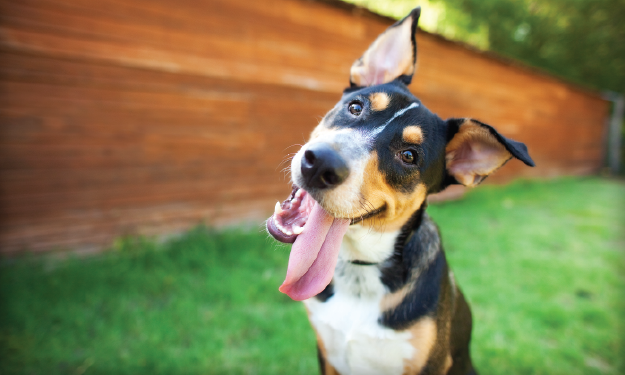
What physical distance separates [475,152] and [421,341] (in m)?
1.12

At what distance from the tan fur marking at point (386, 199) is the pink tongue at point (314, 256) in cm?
20

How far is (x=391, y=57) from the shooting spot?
2.17 metres

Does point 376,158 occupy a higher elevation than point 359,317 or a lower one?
higher

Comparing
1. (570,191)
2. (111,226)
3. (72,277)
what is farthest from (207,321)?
(570,191)

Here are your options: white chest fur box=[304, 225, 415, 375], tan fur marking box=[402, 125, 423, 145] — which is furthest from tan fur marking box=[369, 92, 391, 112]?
white chest fur box=[304, 225, 415, 375]

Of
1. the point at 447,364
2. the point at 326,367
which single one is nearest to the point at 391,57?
the point at 447,364

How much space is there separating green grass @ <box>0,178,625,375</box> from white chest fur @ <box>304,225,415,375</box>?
1111mm

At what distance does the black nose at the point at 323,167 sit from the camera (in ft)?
4.59

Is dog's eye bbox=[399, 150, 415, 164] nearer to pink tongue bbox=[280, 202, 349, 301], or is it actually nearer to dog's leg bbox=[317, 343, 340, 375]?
pink tongue bbox=[280, 202, 349, 301]

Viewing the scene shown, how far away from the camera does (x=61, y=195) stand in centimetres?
410

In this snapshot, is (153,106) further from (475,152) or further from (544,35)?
(544,35)

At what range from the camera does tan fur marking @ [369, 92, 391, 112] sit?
1.83 m

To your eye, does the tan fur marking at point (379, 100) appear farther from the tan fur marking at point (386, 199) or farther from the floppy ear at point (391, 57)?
the floppy ear at point (391, 57)

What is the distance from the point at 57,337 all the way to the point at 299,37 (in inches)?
206
